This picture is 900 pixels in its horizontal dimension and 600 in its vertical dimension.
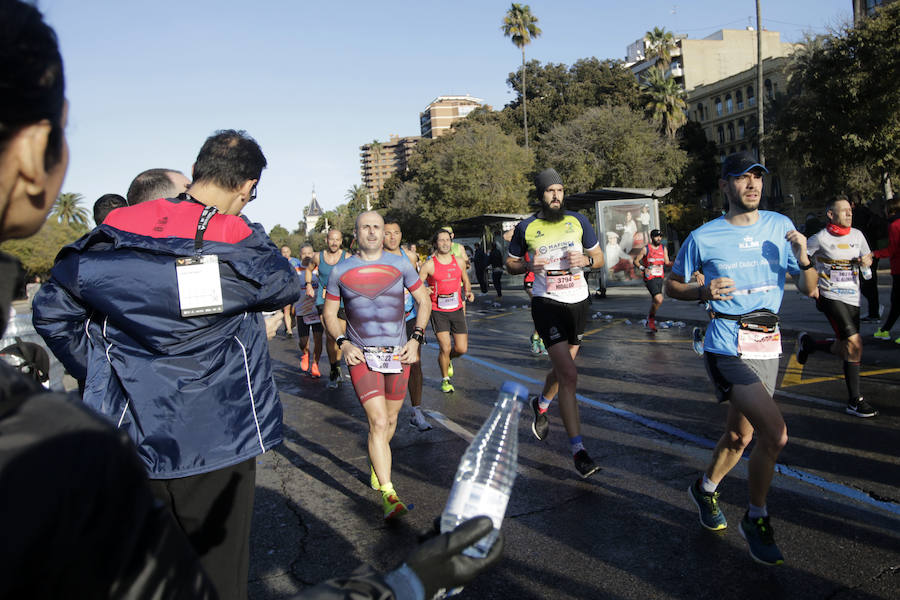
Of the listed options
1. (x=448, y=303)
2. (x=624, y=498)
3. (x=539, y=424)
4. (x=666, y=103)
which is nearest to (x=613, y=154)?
(x=666, y=103)

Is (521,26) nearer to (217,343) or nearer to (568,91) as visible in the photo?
(568,91)

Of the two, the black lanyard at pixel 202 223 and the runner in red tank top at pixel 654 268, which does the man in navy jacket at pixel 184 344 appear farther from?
the runner in red tank top at pixel 654 268

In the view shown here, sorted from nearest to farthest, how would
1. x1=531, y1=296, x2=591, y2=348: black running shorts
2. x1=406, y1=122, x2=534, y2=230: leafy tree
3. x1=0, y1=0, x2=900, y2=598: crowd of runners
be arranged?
x1=0, y1=0, x2=900, y2=598: crowd of runners
x1=531, y1=296, x2=591, y2=348: black running shorts
x1=406, y1=122, x2=534, y2=230: leafy tree

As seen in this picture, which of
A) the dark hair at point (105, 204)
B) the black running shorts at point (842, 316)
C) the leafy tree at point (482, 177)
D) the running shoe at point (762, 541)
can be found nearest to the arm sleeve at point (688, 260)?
the running shoe at point (762, 541)

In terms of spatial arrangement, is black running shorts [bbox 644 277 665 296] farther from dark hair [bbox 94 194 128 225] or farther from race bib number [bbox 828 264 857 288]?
dark hair [bbox 94 194 128 225]

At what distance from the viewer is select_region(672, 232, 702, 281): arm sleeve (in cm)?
405

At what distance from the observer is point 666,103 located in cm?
5128

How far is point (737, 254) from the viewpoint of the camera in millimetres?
3922

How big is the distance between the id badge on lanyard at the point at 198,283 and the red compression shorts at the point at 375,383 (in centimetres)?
246

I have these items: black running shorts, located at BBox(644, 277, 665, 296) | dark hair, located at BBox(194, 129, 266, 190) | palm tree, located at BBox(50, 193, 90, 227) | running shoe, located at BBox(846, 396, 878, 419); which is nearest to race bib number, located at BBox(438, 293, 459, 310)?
running shoe, located at BBox(846, 396, 878, 419)

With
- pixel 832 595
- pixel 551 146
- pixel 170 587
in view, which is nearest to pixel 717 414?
pixel 832 595

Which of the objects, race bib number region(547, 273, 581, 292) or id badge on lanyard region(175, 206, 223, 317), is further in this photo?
race bib number region(547, 273, 581, 292)

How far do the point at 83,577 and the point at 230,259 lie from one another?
1692 millimetres

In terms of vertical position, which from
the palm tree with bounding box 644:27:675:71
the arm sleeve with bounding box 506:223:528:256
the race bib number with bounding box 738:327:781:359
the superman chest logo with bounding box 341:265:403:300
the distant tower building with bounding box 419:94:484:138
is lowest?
the race bib number with bounding box 738:327:781:359
